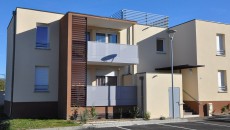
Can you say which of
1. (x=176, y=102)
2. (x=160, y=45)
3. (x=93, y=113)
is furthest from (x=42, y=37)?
(x=176, y=102)

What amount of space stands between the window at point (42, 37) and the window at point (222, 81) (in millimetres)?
14111

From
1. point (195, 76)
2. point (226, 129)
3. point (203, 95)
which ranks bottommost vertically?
point (226, 129)

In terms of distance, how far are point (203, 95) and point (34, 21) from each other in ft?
45.7

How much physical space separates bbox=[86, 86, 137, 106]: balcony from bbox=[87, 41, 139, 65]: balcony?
192 centimetres

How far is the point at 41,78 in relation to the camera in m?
21.6

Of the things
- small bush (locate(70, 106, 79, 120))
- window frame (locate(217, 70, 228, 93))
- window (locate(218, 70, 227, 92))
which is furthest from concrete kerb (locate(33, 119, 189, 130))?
window (locate(218, 70, 227, 92))

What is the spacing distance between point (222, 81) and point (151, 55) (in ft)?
20.5

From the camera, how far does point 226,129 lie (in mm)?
15688

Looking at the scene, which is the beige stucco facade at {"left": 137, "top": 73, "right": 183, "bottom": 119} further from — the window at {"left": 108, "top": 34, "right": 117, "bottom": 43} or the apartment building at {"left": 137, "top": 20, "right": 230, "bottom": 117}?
the window at {"left": 108, "top": 34, "right": 117, "bottom": 43}

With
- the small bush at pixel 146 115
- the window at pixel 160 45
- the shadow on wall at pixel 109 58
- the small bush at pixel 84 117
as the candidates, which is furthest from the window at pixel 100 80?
the window at pixel 160 45

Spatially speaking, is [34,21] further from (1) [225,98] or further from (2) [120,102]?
(1) [225,98]

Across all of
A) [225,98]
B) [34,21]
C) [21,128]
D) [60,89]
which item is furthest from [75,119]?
[225,98]

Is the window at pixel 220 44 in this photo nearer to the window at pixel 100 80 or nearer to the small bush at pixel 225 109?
the small bush at pixel 225 109

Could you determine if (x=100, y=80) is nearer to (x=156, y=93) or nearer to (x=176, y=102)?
(x=156, y=93)
